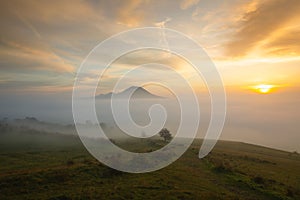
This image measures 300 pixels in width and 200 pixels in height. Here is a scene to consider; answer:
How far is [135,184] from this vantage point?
32.0 m

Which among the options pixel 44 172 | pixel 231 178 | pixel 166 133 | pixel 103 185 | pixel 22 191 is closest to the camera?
pixel 22 191

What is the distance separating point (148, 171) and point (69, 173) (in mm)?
12127

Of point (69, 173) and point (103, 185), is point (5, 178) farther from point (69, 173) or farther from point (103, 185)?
point (103, 185)

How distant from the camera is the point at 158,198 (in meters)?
26.7

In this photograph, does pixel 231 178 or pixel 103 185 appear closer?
pixel 103 185

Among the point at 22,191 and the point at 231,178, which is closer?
the point at 22,191

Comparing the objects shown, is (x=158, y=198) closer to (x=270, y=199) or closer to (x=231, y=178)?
(x=270, y=199)

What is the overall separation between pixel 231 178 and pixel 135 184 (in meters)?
15.8

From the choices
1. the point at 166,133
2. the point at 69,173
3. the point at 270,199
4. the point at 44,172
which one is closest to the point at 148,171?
the point at 69,173

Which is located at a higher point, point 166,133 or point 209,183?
point 166,133

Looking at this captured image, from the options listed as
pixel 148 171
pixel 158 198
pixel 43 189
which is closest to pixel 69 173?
pixel 43 189

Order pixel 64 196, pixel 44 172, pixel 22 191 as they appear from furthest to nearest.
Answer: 1. pixel 44 172
2. pixel 22 191
3. pixel 64 196

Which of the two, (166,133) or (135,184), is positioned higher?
(166,133)

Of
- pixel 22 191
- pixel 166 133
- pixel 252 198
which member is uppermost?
pixel 166 133
